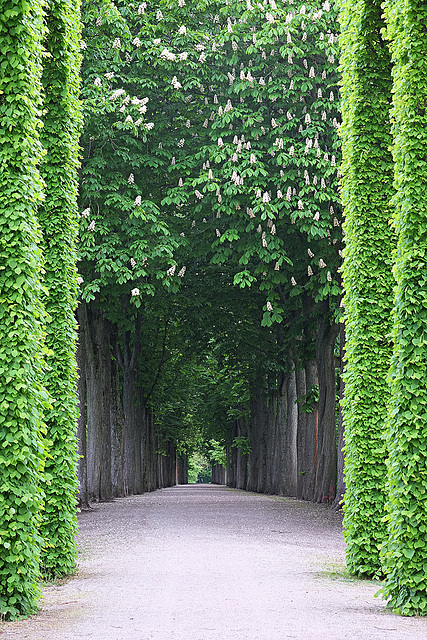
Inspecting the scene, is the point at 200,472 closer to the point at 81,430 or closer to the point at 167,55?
the point at 81,430

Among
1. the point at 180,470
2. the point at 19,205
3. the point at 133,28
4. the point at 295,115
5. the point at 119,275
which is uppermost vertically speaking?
the point at 133,28

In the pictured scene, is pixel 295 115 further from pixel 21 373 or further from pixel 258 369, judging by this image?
pixel 258 369

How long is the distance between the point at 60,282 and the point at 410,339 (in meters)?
4.54

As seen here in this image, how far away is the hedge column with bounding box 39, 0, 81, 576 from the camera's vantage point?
10.9 meters

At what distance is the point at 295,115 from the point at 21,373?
13.5m

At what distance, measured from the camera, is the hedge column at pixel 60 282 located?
10922 mm

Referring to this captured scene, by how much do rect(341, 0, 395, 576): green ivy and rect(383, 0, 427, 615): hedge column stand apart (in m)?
1.93

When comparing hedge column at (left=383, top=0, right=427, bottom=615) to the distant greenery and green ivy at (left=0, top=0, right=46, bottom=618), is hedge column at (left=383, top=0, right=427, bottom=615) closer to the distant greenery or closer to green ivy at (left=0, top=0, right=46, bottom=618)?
green ivy at (left=0, top=0, right=46, bottom=618)

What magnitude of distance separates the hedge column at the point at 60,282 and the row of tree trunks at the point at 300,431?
1213 cm

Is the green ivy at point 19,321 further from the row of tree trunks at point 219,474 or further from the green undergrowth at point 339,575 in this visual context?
the row of tree trunks at point 219,474

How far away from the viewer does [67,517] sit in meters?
11.0

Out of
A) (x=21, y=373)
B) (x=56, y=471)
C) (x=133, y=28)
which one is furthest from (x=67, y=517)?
(x=133, y=28)

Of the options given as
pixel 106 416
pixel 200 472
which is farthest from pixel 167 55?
pixel 200 472

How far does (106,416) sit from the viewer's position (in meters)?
28.1
